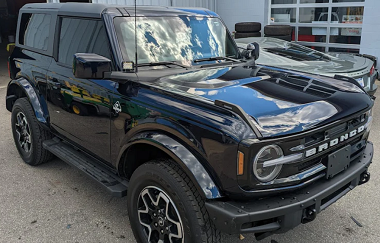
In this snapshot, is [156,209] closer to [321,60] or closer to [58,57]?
[58,57]

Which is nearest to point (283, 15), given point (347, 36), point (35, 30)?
point (347, 36)

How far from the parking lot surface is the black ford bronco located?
44cm

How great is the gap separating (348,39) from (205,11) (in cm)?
777

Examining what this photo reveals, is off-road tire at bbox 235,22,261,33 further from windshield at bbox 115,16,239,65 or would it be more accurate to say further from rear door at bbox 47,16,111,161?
rear door at bbox 47,16,111,161

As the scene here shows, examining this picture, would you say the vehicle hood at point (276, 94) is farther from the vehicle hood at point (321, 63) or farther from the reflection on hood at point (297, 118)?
the vehicle hood at point (321, 63)

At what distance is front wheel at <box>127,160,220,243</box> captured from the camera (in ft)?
7.35

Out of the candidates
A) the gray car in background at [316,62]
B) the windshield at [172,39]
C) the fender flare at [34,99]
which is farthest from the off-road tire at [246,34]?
the fender flare at [34,99]

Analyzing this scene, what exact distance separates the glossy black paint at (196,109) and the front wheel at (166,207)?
136 millimetres

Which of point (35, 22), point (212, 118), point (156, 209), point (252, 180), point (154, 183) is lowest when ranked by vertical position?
point (156, 209)

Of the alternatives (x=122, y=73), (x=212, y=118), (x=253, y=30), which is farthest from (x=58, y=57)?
(x=253, y=30)

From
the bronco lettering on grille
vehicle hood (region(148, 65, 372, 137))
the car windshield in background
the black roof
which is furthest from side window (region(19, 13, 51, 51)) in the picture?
the car windshield in background

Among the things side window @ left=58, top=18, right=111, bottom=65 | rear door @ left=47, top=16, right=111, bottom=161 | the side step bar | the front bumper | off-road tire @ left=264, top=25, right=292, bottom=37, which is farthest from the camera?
off-road tire @ left=264, top=25, right=292, bottom=37

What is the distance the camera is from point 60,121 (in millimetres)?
3713

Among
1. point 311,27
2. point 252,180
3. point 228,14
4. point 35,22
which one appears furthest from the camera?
point 228,14
